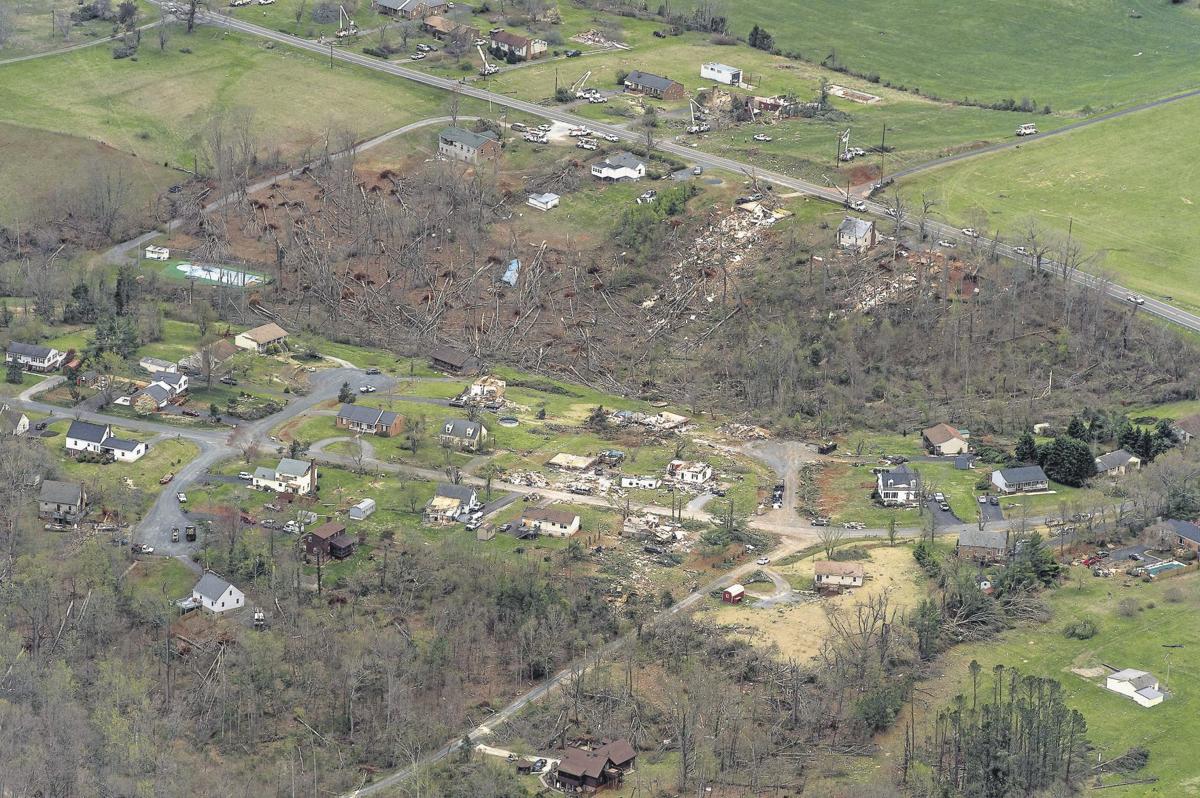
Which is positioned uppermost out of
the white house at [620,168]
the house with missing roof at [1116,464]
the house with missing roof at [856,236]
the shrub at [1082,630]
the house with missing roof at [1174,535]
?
the house with missing roof at [856,236]

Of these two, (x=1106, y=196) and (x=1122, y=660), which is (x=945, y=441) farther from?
(x=1106, y=196)

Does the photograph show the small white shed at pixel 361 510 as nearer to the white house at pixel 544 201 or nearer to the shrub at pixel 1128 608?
the shrub at pixel 1128 608

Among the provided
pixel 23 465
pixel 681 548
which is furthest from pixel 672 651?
pixel 23 465

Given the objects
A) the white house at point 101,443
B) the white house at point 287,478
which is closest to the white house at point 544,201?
the white house at point 287,478

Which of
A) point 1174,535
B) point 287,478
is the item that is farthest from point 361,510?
point 1174,535

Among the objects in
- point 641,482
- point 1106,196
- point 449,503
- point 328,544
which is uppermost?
point 1106,196
